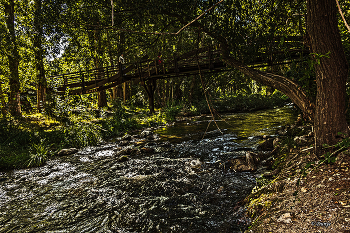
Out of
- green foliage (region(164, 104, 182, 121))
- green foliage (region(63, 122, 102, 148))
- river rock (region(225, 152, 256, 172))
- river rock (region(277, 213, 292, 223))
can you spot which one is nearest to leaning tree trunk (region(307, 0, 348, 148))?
river rock (region(277, 213, 292, 223))

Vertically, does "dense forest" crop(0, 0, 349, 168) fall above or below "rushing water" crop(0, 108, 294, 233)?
above

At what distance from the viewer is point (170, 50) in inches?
327

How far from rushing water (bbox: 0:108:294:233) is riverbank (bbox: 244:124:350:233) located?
0.45 metres

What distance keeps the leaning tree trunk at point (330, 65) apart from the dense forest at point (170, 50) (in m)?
0.01

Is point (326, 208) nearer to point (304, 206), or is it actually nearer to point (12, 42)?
point (304, 206)

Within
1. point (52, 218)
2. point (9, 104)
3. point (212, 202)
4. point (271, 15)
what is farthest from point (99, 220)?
point (9, 104)

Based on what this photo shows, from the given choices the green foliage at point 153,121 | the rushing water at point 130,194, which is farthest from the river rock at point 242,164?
the green foliage at point 153,121

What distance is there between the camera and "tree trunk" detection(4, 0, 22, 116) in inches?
410

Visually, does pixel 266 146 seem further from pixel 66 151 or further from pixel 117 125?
pixel 117 125

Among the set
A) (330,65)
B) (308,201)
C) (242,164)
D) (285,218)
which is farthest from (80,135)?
(330,65)

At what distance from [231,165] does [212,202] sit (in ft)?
5.43

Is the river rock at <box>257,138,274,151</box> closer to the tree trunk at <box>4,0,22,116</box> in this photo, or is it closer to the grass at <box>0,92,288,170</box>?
the grass at <box>0,92,288,170</box>

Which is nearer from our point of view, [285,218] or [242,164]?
[285,218]

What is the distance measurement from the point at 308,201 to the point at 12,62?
1419 centimetres
